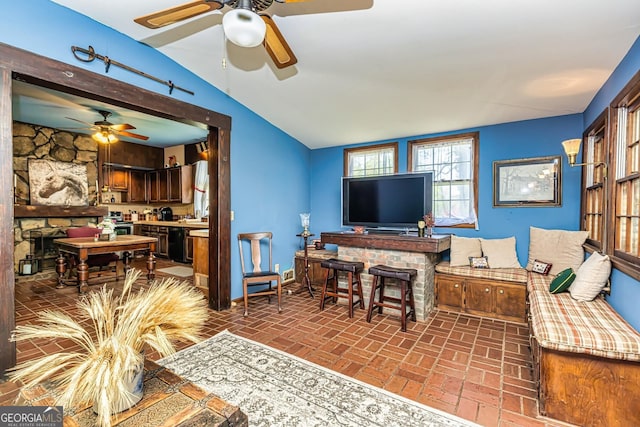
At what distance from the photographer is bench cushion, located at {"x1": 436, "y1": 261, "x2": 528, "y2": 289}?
3.29m

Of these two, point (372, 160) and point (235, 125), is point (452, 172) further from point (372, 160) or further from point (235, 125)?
point (235, 125)

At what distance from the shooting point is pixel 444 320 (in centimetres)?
338

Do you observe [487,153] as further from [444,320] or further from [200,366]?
[200,366]

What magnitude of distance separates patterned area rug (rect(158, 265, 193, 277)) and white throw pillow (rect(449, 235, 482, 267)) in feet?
14.3

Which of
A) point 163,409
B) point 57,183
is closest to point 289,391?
point 163,409

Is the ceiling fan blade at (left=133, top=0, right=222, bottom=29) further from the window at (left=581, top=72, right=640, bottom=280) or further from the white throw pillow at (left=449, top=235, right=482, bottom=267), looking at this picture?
the white throw pillow at (left=449, top=235, right=482, bottom=267)

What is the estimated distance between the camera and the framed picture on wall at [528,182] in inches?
139

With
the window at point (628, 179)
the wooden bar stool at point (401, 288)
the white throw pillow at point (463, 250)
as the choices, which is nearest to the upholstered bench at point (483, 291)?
the white throw pillow at point (463, 250)

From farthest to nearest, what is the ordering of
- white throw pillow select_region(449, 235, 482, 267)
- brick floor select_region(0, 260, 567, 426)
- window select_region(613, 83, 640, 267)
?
white throw pillow select_region(449, 235, 482, 267)
window select_region(613, 83, 640, 267)
brick floor select_region(0, 260, 567, 426)

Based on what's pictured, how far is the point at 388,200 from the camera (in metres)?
3.98

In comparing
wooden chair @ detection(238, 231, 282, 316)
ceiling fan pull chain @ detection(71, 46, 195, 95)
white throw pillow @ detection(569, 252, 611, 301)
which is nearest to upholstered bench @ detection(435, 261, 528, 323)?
white throw pillow @ detection(569, 252, 611, 301)

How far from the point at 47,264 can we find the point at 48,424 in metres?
5.71

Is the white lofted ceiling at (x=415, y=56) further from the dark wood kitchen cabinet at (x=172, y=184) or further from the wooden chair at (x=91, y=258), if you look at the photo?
the dark wood kitchen cabinet at (x=172, y=184)

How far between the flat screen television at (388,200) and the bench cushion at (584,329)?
1.66 meters
